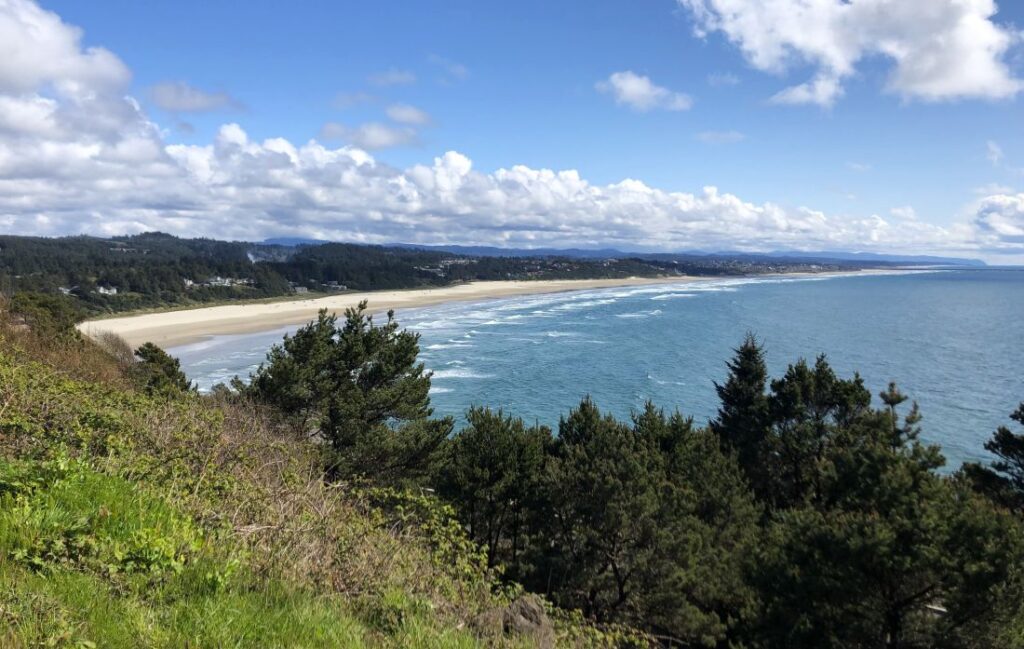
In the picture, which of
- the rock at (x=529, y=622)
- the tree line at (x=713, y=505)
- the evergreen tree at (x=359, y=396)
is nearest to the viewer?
the rock at (x=529, y=622)

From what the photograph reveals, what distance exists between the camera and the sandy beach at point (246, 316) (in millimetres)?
72269

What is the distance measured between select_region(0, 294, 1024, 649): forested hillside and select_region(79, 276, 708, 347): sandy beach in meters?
31.0

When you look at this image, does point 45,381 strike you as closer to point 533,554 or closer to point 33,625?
point 33,625

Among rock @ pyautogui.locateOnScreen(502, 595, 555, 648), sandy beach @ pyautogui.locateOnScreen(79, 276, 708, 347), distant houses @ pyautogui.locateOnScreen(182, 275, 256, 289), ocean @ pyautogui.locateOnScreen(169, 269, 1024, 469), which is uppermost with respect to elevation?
distant houses @ pyautogui.locateOnScreen(182, 275, 256, 289)

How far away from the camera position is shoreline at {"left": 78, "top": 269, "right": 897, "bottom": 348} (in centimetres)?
7194

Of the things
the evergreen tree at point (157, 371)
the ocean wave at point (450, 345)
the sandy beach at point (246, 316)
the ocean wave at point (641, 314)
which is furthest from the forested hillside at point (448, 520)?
the ocean wave at point (641, 314)

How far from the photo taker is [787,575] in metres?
12.6

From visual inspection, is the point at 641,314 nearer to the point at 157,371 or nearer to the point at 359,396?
the point at 157,371

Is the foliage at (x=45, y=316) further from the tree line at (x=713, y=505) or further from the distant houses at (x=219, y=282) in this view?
the distant houses at (x=219, y=282)

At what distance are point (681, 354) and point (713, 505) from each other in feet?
144

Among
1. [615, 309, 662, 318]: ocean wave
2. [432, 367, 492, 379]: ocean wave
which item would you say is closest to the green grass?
[432, 367, 492, 379]: ocean wave

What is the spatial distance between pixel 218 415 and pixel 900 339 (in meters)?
78.7

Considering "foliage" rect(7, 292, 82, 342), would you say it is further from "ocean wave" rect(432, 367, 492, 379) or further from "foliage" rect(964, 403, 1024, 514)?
"foliage" rect(964, 403, 1024, 514)

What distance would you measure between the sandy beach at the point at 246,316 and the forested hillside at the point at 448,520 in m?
31.0
